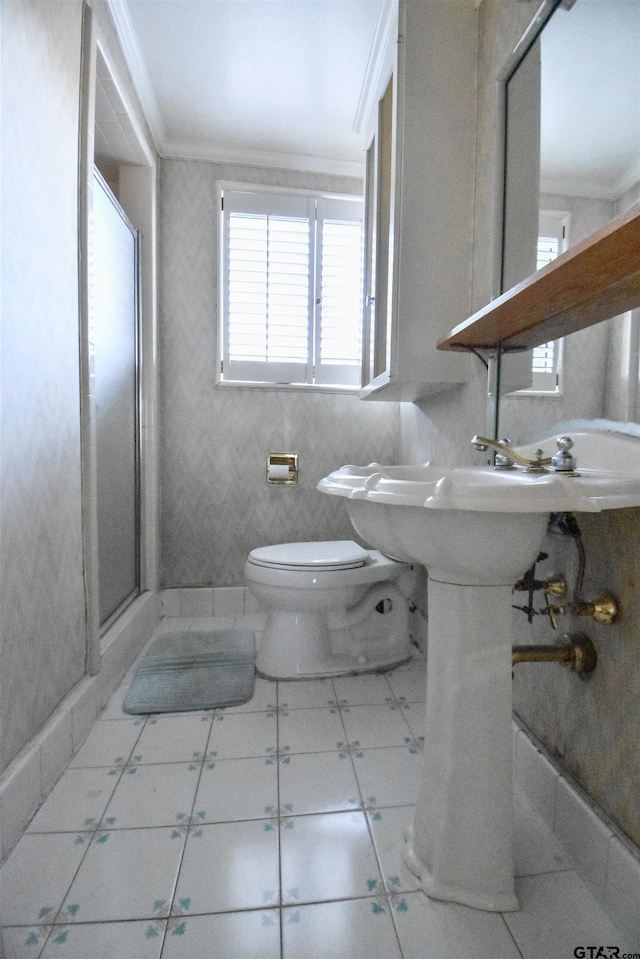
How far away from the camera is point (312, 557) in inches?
65.1

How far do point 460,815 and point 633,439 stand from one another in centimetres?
73

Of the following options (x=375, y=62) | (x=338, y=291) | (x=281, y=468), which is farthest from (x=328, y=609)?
(x=375, y=62)

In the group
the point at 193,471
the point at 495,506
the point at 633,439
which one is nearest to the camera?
the point at 495,506

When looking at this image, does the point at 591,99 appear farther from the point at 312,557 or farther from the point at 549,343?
the point at 312,557

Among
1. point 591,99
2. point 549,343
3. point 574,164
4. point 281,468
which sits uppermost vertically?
point 591,99

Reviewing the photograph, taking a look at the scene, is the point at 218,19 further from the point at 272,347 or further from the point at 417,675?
the point at 417,675

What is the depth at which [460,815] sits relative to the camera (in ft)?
2.68

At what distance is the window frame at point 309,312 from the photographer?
2.20 m

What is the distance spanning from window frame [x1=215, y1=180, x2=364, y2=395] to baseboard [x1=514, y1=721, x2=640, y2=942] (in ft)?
5.53

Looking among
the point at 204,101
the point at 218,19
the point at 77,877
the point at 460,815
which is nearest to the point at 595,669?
the point at 460,815

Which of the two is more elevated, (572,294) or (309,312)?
(309,312)

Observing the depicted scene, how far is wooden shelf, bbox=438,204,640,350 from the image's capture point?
0.63 m

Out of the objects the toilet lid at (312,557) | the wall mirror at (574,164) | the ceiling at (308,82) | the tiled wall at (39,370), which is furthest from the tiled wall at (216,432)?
the wall mirror at (574,164)

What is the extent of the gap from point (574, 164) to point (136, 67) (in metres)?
1.62
